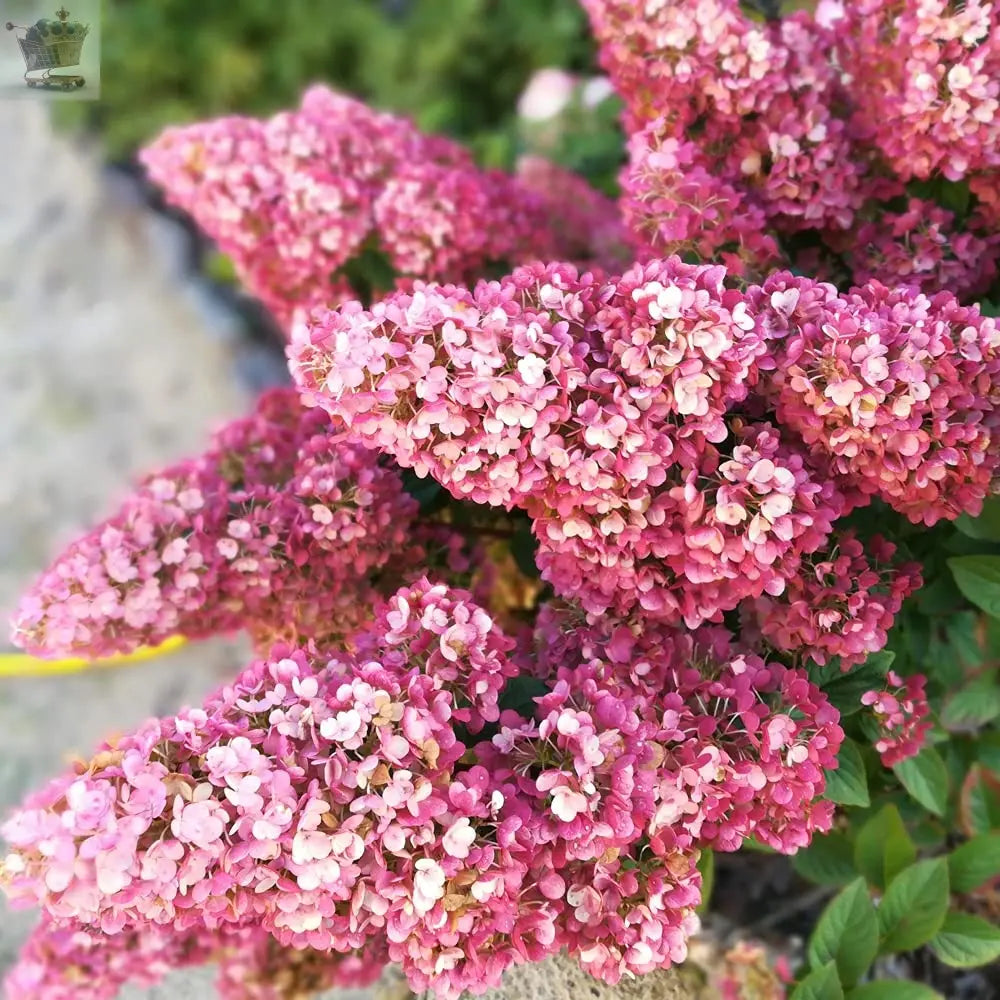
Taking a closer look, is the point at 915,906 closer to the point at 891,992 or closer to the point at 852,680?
the point at 891,992

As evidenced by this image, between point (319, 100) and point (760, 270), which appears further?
point (319, 100)

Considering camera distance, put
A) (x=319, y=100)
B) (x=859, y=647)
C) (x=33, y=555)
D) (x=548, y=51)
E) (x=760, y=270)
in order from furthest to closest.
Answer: (x=548, y=51) < (x=33, y=555) < (x=319, y=100) < (x=760, y=270) < (x=859, y=647)

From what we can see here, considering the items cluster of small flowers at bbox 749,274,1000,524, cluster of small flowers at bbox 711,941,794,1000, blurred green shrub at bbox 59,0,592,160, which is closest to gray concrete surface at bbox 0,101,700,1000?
blurred green shrub at bbox 59,0,592,160

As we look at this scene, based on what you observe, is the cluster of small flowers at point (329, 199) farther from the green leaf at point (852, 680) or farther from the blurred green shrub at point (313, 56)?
the blurred green shrub at point (313, 56)

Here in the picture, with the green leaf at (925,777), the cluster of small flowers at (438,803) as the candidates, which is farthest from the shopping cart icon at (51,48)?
the green leaf at (925,777)

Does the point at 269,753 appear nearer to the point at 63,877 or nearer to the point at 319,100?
the point at 63,877

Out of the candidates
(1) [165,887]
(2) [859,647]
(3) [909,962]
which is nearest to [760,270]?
(2) [859,647]

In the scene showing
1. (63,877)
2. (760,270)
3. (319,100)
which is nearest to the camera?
(63,877)
